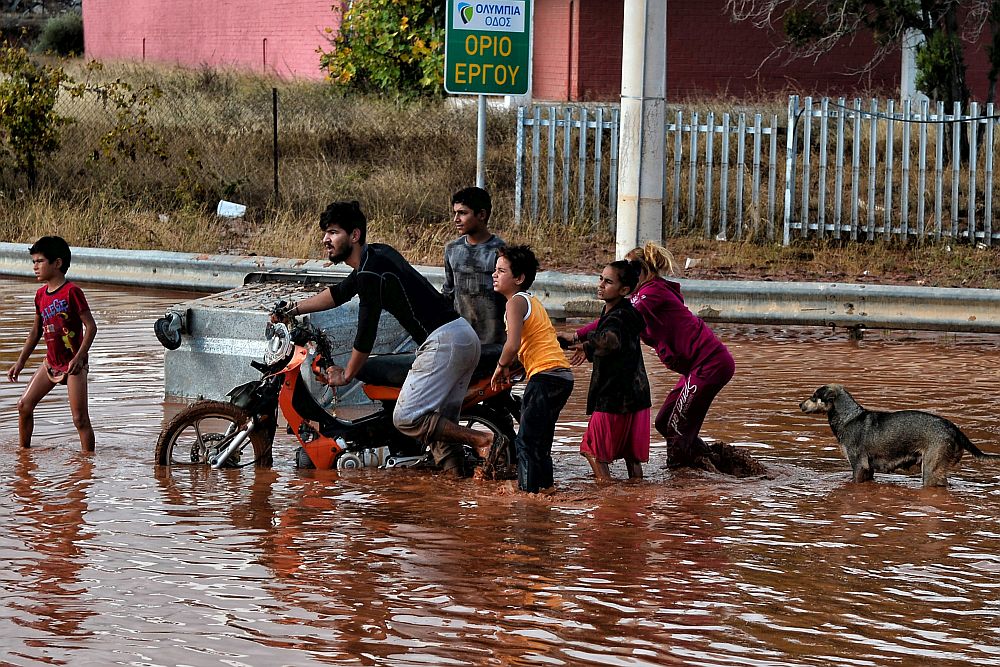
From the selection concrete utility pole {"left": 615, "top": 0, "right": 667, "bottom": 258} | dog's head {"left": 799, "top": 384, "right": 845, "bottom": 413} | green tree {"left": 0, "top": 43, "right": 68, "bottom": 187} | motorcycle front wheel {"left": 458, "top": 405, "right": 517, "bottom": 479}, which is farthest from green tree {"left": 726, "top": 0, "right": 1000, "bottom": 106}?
motorcycle front wheel {"left": 458, "top": 405, "right": 517, "bottom": 479}

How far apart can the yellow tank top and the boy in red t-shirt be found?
2.52 m

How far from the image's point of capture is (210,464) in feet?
28.1

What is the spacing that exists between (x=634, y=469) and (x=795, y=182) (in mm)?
9955

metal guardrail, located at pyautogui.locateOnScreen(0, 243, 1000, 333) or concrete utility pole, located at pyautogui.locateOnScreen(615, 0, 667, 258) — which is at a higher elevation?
concrete utility pole, located at pyautogui.locateOnScreen(615, 0, 667, 258)

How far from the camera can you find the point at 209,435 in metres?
8.61

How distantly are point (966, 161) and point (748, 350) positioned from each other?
791 cm

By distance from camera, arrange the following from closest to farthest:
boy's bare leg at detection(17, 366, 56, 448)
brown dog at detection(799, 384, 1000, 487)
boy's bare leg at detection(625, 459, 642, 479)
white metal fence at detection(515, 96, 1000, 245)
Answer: brown dog at detection(799, 384, 1000, 487) < boy's bare leg at detection(625, 459, 642, 479) < boy's bare leg at detection(17, 366, 56, 448) < white metal fence at detection(515, 96, 1000, 245)

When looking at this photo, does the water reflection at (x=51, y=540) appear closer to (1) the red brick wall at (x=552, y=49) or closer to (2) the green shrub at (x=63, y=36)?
(1) the red brick wall at (x=552, y=49)

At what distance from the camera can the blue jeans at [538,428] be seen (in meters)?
7.95

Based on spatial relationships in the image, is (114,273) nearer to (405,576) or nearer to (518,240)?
(518,240)

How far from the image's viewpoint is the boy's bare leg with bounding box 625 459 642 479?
8.29 meters

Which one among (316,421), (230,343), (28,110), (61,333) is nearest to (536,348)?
(316,421)

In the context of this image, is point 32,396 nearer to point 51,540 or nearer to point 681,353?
point 51,540

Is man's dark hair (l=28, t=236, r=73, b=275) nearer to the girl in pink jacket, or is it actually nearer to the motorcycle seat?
the motorcycle seat
